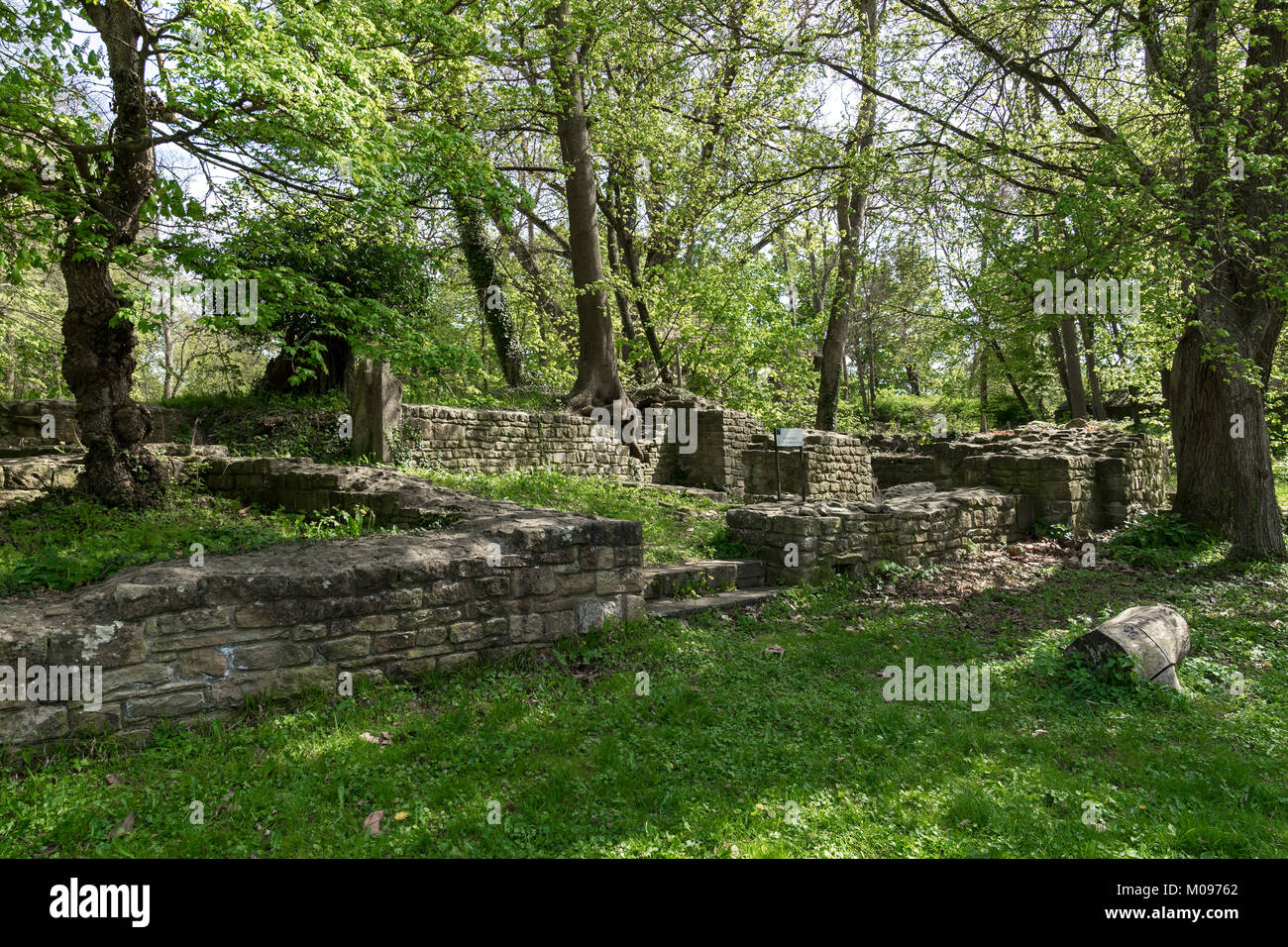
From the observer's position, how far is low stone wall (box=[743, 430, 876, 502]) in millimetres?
13984

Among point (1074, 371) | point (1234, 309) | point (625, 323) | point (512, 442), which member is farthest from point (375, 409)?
point (1074, 371)

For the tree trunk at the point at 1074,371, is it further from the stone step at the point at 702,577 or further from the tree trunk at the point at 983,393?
the stone step at the point at 702,577

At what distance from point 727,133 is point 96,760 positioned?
595 inches

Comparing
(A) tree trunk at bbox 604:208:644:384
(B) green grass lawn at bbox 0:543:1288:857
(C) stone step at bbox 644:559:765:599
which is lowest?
(B) green grass lawn at bbox 0:543:1288:857

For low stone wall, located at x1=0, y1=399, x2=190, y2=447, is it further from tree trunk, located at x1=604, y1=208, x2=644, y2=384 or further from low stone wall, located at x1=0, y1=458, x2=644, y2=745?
tree trunk, located at x1=604, y1=208, x2=644, y2=384

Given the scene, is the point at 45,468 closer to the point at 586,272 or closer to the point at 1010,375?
the point at 586,272

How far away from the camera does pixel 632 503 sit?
10531mm

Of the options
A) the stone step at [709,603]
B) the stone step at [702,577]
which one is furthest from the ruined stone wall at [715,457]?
the stone step at [709,603]

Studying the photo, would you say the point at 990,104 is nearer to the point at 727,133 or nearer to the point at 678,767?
the point at 727,133

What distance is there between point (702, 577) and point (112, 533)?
5251 mm

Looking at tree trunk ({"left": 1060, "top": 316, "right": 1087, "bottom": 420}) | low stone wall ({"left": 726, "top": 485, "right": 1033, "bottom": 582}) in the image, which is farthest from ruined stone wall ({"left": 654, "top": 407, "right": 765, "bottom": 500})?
tree trunk ({"left": 1060, "top": 316, "right": 1087, "bottom": 420})

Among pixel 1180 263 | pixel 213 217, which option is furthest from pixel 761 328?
pixel 213 217

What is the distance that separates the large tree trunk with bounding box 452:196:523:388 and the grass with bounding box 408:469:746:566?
209 inches

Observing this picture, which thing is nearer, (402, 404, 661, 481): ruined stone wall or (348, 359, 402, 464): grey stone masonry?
(348, 359, 402, 464): grey stone masonry
